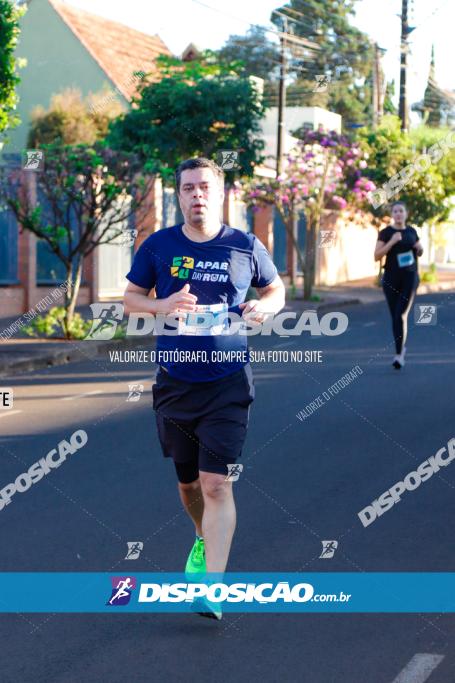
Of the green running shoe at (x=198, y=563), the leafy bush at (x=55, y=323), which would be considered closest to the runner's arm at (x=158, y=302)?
the green running shoe at (x=198, y=563)

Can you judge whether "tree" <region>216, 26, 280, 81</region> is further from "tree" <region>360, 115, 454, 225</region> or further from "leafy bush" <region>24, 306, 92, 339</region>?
"leafy bush" <region>24, 306, 92, 339</region>

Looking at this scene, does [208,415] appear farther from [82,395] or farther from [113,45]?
[113,45]

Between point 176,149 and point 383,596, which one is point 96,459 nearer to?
point 383,596

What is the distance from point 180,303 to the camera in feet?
18.0

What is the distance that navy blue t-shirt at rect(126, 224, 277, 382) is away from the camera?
568cm

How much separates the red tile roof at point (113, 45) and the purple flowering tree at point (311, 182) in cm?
753

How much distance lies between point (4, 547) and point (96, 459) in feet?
8.94

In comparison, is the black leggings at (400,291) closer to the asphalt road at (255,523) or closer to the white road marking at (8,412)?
the asphalt road at (255,523)

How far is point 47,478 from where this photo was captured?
28.6ft

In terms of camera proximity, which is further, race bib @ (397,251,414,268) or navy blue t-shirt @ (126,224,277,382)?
race bib @ (397,251,414,268)

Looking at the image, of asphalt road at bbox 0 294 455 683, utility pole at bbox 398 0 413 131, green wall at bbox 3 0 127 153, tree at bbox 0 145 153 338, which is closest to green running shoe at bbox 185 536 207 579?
asphalt road at bbox 0 294 455 683

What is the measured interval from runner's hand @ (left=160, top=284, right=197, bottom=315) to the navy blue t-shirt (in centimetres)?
15

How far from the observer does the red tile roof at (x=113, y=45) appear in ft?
126
